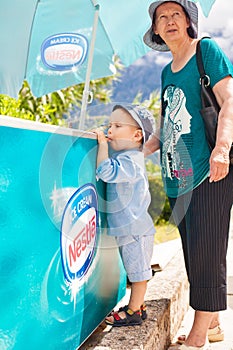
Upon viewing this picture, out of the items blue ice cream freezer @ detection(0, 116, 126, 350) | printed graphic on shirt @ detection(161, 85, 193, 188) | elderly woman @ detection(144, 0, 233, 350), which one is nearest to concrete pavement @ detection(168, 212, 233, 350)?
elderly woman @ detection(144, 0, 233, 350)

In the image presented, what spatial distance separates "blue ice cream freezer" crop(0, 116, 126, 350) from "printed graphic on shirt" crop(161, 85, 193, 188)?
0.37 meters

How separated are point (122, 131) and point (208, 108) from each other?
0.42 meters

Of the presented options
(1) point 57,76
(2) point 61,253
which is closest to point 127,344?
(2) point 61,253

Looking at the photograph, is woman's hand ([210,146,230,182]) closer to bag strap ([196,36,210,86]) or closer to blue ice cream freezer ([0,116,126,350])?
bag strap ([196,36,210,86])

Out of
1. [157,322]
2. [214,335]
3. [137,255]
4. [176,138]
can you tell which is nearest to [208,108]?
[176,138]

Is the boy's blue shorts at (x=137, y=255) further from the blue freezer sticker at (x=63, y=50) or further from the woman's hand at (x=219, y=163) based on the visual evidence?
the blue freezer sticker at (x=63, y=50)

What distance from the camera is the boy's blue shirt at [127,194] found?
2.54 metres

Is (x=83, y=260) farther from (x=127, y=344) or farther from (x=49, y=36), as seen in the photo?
(x=49, y=36)

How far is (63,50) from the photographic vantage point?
3748 mm

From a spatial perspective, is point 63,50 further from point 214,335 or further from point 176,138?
point 214,335

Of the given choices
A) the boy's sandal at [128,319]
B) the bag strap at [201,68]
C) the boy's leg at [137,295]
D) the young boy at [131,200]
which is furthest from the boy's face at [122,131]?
the boy's sandal at [128,319]

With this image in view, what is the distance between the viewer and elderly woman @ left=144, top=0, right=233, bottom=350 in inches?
102

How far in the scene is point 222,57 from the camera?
257 cm

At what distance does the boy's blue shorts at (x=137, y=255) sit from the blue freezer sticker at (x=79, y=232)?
0.19 m
